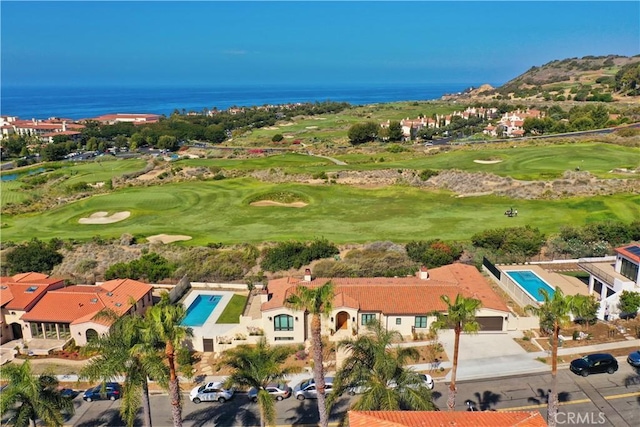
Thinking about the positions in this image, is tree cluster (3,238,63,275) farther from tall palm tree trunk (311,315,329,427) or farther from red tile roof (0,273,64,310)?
tall palm tree trunk (311,315,329,427)

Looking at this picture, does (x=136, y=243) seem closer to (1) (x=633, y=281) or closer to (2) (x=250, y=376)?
(2) (x=250, y=376)

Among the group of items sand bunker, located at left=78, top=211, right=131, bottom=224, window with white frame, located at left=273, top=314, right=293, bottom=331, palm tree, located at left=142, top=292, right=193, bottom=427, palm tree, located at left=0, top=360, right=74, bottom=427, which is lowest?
window with white frame, located at left=273, top=314, right=293, bottom=331

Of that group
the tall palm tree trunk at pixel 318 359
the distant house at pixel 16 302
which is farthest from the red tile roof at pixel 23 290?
the tall palm tree trunk at pixel 318 359

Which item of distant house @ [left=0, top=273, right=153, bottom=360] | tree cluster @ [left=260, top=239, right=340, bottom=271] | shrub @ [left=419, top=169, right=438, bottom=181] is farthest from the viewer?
shrub @ [left=419, top=169, right=438, bottom=181]

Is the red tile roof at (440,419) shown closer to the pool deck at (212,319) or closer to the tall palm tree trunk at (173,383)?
the tall palm tree trunk at (173,383)

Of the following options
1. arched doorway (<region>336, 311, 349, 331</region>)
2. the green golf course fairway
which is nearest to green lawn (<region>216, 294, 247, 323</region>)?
arched doorway (<region>336, 311, 349, 331</region>)
